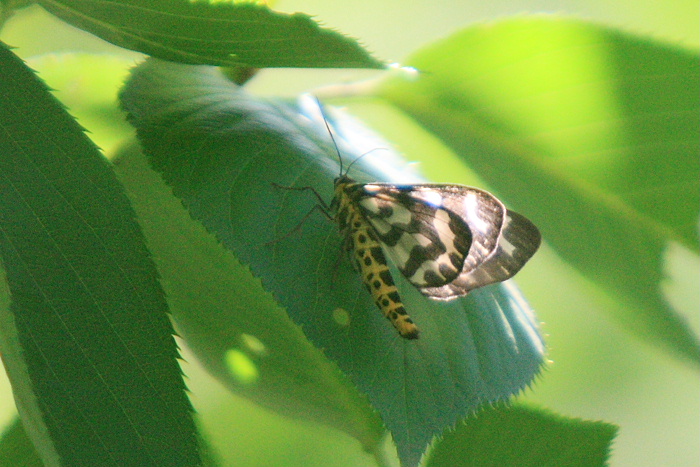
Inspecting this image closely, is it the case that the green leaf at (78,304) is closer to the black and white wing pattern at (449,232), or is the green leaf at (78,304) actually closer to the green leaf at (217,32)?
the green leaf at (217,32)

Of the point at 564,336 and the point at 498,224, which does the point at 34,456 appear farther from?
the point at 564,336

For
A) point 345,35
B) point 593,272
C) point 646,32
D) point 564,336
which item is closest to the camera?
point 345,35

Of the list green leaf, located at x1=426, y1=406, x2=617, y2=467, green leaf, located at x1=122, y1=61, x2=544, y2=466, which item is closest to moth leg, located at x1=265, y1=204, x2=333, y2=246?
green leaf, located at x1=122, y1=61, x2=544, y2=466

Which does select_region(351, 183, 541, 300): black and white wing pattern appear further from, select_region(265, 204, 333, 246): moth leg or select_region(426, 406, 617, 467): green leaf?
select_region(426, 406, 617, 467): green leaf

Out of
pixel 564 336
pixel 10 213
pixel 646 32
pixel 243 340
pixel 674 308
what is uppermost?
pixel 646 32

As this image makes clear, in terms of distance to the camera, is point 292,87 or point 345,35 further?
point 292,87

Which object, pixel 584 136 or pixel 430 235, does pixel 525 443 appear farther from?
pixel 584 136

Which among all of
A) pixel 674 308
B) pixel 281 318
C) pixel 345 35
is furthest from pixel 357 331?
pixel 674 308

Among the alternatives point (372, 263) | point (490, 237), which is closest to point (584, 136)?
point (490, 237)
